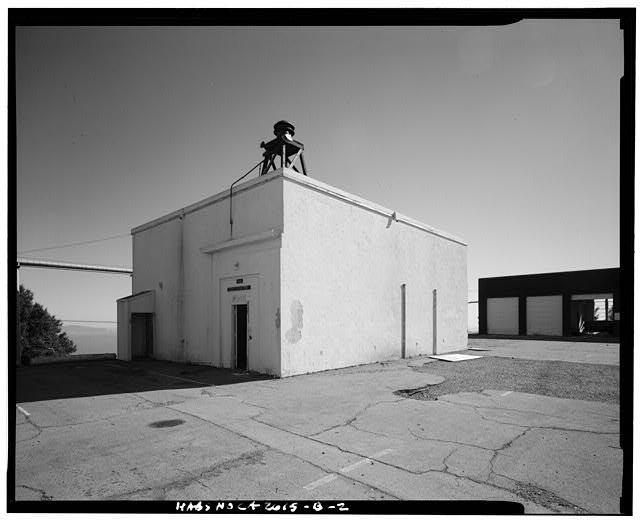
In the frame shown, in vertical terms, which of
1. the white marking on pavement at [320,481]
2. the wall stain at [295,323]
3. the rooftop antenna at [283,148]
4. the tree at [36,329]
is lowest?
A: the tree at [36,329]

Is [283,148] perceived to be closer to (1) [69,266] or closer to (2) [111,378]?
(2) [111,378]

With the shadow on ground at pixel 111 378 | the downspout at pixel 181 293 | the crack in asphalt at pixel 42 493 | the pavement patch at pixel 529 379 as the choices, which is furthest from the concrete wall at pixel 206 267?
the crack in asphalt at pixel 42 493

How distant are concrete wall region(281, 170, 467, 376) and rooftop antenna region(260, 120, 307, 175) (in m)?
3.06

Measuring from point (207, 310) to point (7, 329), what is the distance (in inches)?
463

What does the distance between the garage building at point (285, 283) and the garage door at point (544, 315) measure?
62.7 ft

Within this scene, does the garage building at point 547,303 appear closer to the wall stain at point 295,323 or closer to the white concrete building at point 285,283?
the white concrete building at point 285,283

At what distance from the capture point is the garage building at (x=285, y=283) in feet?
37.7

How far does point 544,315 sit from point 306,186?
30.2 m

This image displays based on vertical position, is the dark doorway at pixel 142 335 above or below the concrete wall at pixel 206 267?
below

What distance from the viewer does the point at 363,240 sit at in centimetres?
1446

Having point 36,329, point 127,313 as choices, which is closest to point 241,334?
point 127,313

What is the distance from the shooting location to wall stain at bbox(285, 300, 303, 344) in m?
11.2

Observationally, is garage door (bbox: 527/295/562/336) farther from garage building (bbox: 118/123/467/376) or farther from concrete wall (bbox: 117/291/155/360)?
concrete wall (bbox: 117/291/155/360)

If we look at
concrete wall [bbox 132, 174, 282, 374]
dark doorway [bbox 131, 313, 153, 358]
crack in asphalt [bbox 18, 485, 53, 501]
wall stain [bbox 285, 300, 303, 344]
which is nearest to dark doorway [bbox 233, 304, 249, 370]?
concrete wall [bbox 132, 174, 282, 374]
